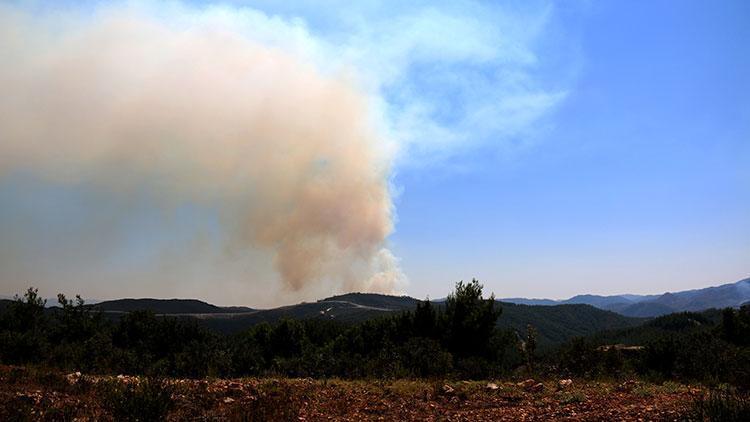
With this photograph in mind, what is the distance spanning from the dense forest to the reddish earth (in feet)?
7.72

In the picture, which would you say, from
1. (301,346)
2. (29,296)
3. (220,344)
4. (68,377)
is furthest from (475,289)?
(29,296)

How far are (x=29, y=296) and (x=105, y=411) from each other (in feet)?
78.9

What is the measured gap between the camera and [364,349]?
2686cm

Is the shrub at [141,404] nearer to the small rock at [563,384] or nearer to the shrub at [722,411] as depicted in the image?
the shrub at [722,411]

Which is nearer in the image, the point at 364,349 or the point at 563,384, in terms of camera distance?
the point at 563,384

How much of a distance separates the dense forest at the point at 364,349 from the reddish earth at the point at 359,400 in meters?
2.35

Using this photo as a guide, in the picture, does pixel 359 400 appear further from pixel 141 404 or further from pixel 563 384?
pixel 563 384

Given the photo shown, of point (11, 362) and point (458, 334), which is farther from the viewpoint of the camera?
point (458, 334)

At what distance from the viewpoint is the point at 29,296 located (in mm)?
27562

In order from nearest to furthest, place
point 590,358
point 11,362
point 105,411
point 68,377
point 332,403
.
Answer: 1. point 105,411
2. point 332,403
3. point 68,377
4. point 11,362
5. point 590,358

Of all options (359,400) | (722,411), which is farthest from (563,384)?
(359,400)

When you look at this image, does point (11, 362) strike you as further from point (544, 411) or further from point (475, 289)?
point (475, 289)

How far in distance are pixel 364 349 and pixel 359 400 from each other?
1550 centimetres

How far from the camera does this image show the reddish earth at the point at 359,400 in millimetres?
9391
